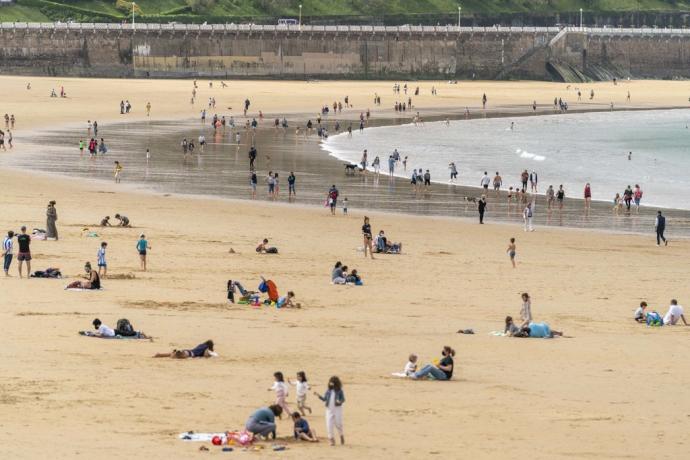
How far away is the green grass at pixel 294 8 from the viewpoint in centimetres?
12950

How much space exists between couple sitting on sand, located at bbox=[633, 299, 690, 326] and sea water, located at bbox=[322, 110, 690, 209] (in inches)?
904

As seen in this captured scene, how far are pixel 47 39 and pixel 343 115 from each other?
3753cm

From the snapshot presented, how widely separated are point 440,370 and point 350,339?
10.2 ft

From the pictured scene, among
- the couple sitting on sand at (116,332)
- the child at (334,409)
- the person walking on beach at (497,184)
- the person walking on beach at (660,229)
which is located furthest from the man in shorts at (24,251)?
the person walking on beach at (497,184)

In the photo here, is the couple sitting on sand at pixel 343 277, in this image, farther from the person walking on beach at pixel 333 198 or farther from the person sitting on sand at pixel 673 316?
the person walking on beach at pixel 333 198

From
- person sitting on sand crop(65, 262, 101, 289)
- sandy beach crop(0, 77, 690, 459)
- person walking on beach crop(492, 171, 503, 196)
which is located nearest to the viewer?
sandy beach crop(0, 77, 690, 459)

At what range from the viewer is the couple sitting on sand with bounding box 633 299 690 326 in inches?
987

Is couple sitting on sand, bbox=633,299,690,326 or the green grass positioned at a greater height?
the green grass

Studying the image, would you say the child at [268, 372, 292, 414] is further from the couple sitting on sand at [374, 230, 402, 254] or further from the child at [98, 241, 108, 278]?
the couple sitting on sand at [374, 230, 402, 254]

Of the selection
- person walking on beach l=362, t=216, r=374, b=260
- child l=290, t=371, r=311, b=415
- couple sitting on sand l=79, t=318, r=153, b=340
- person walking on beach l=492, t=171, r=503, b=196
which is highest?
person walking on beach l=492, t=171, r=503, b=196

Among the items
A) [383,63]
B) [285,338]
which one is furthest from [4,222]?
[383,63]

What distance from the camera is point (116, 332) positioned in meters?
21.7

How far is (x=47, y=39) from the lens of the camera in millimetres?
116312

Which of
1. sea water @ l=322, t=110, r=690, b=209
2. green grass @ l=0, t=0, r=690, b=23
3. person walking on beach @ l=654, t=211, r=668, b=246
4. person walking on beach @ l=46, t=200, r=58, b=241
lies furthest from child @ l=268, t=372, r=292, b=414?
green grass @ l=0, t=0, r=690, b=23
